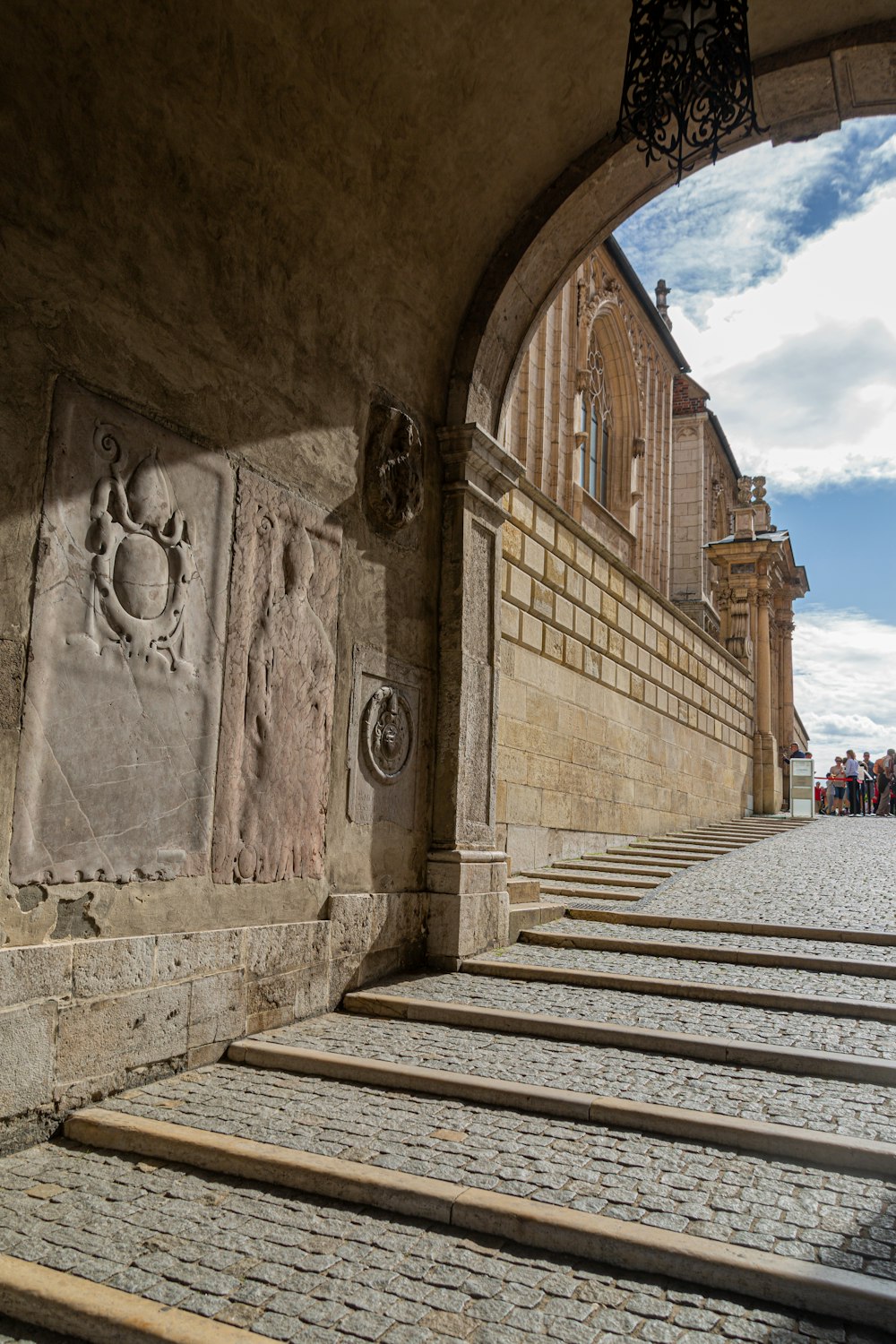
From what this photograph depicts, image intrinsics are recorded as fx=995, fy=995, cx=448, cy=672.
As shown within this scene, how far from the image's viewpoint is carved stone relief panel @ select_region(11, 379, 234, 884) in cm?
332

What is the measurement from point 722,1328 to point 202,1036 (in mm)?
2387

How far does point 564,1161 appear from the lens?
2.99 meters

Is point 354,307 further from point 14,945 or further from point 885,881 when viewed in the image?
point 885,881

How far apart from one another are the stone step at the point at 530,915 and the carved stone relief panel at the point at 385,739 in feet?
3.59

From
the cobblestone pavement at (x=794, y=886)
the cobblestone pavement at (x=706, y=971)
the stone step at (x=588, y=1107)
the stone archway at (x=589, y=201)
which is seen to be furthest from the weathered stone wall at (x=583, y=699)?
the stone step at (x=588, y=1107)

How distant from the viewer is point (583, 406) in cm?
1742

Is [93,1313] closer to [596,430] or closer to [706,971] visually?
[706,971]

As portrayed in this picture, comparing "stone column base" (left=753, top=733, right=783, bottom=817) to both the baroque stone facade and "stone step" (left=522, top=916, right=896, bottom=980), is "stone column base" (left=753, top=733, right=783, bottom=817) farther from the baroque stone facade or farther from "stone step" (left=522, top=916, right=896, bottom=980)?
"stone step" (left=522, top=916, right=896, bottom=980)

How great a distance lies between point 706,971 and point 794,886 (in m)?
3.33

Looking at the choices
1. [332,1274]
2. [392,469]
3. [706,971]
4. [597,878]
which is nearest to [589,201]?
[392,469]

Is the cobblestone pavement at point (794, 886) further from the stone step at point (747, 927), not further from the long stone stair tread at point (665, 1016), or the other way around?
the long stone stair tread at point (665, 1016)

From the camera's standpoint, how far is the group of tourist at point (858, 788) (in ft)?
69.1

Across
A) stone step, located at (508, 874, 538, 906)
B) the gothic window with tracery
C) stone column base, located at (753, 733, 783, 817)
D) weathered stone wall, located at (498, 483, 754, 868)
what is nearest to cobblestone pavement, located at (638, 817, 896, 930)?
stone step, located at (508, 874, 538, 906)

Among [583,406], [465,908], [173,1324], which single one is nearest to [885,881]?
[465,908]
